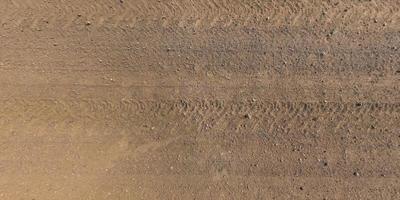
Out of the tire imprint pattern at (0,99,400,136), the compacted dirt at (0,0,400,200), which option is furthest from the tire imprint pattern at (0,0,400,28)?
the tire imprint pattern at (0,99,400,136)

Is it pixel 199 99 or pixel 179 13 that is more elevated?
pixel 179 13

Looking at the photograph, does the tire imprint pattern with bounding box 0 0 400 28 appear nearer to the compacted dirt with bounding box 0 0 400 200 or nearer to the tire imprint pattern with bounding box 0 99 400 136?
the compacted dirt with bounding box 0 0 400 200

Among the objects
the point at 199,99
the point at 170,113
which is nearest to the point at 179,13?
the point at 199,99

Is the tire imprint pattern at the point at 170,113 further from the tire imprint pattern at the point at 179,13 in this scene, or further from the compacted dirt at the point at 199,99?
the tire imprint pattern at the point at 179,13

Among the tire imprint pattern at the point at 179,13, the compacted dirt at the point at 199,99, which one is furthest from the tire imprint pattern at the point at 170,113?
the tire imprint pattern at the point at 179,13

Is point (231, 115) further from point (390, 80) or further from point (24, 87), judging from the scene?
point (24, 87)

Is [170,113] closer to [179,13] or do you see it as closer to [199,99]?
[199,99]
